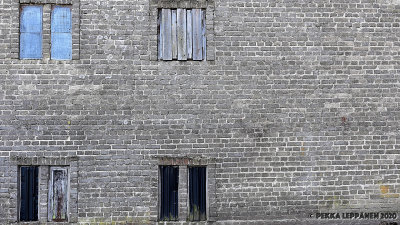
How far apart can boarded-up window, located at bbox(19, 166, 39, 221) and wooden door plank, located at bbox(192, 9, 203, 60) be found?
427cm

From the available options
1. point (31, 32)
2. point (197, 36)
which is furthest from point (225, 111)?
point (31, 32)

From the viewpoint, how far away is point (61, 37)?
24.5 feet

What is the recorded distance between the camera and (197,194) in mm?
7539

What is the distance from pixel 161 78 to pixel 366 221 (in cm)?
551

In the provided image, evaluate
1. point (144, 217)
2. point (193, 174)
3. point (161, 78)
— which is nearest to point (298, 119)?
point (193, 174)

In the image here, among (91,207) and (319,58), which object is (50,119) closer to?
(91,207)

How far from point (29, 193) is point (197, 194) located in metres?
3.62

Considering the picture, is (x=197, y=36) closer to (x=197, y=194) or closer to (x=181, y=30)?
(x=181, y=30)

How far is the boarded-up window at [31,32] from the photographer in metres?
7.44

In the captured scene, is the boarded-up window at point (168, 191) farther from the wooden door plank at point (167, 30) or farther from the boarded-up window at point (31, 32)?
the boarded-up window at point (31, 32)

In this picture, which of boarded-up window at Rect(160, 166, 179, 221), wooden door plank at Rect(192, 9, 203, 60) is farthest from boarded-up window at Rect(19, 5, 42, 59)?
boarded-up window at Rect(160, 166, 179, 221)

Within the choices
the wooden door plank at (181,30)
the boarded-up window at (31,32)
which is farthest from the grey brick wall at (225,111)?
the wooden door plank at (181,30)

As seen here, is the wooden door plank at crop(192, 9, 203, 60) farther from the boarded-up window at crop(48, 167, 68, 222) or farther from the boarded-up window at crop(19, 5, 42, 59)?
the boarded-up window at crop(48, 167, 68, 222)

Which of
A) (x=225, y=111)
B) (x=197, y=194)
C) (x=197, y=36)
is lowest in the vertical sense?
(x=197, y=194)
